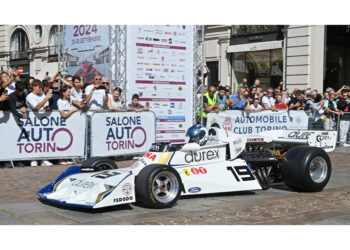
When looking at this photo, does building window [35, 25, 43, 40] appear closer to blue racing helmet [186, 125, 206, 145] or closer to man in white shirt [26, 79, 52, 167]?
man in white shirt [26, 79, 52, 167]

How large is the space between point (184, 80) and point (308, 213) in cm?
797

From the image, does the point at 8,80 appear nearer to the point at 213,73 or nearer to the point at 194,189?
the point at 194,189

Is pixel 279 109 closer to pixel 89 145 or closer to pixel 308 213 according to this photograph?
pixel 89 145

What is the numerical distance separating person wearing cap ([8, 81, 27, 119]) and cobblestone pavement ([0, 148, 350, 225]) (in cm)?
251

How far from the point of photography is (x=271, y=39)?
69.3 feet

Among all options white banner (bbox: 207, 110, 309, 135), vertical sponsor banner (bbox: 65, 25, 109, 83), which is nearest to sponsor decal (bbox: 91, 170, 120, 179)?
vertical sponsor banner (bbox: 65, 25, 109, 83)

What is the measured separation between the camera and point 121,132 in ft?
37.0

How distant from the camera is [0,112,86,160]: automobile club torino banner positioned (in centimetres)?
1002

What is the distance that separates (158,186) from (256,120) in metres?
7.96

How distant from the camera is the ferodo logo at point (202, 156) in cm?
698

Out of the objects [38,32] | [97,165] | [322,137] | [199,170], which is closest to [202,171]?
[199,170]

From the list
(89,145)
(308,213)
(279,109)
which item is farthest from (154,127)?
(308,213)

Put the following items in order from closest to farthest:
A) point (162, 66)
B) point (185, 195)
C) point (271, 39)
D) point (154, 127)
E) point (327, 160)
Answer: point (185, 195) → point (327, 160) → point (154, 127) → point (162, 66) → point (271, 39)

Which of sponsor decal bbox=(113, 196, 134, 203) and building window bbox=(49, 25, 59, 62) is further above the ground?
building window bbox=(49, 25, 59, 62)
